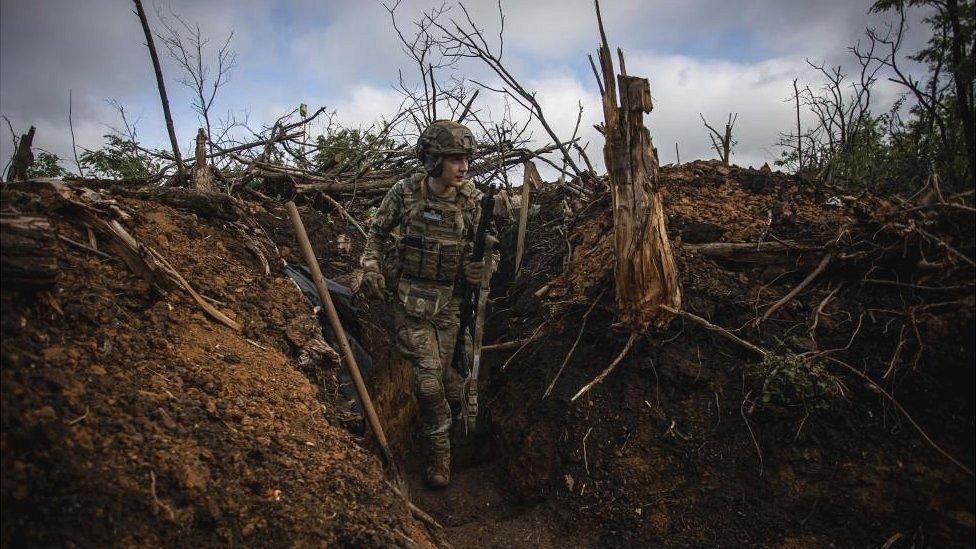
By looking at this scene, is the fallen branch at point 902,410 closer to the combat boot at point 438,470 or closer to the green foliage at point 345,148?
the combat boot at point 438,470

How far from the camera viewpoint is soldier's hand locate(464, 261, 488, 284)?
4.02 m

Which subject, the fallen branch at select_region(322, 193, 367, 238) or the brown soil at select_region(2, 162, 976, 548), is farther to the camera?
the fallen branch at select_region(322, 193, 367, 238)

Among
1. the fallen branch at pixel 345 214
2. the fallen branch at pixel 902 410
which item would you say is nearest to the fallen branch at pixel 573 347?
the fallen branch at pixel 902 410

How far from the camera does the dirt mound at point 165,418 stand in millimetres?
1732

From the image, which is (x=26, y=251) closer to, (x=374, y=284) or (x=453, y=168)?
(x=374, y=284)

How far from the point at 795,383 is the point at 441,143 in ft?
9.07

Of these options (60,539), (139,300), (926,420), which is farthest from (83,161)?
(926,420)

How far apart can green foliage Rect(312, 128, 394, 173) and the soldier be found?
7.13 ft

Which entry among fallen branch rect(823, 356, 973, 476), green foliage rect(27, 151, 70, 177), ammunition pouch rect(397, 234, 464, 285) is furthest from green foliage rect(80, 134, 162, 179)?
fallen branch rect(823, 356, 973, 476)

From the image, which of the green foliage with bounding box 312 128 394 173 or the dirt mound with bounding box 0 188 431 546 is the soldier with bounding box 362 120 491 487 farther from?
the green foliage with bounding box 312 128 394 173

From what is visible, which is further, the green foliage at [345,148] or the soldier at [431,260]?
the green foliage at [345,148]

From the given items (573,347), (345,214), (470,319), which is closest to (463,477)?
(470,319)

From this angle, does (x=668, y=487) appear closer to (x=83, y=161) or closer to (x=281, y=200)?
(x=281, y=200)

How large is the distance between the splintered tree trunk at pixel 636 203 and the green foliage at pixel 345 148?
328 centimetres
